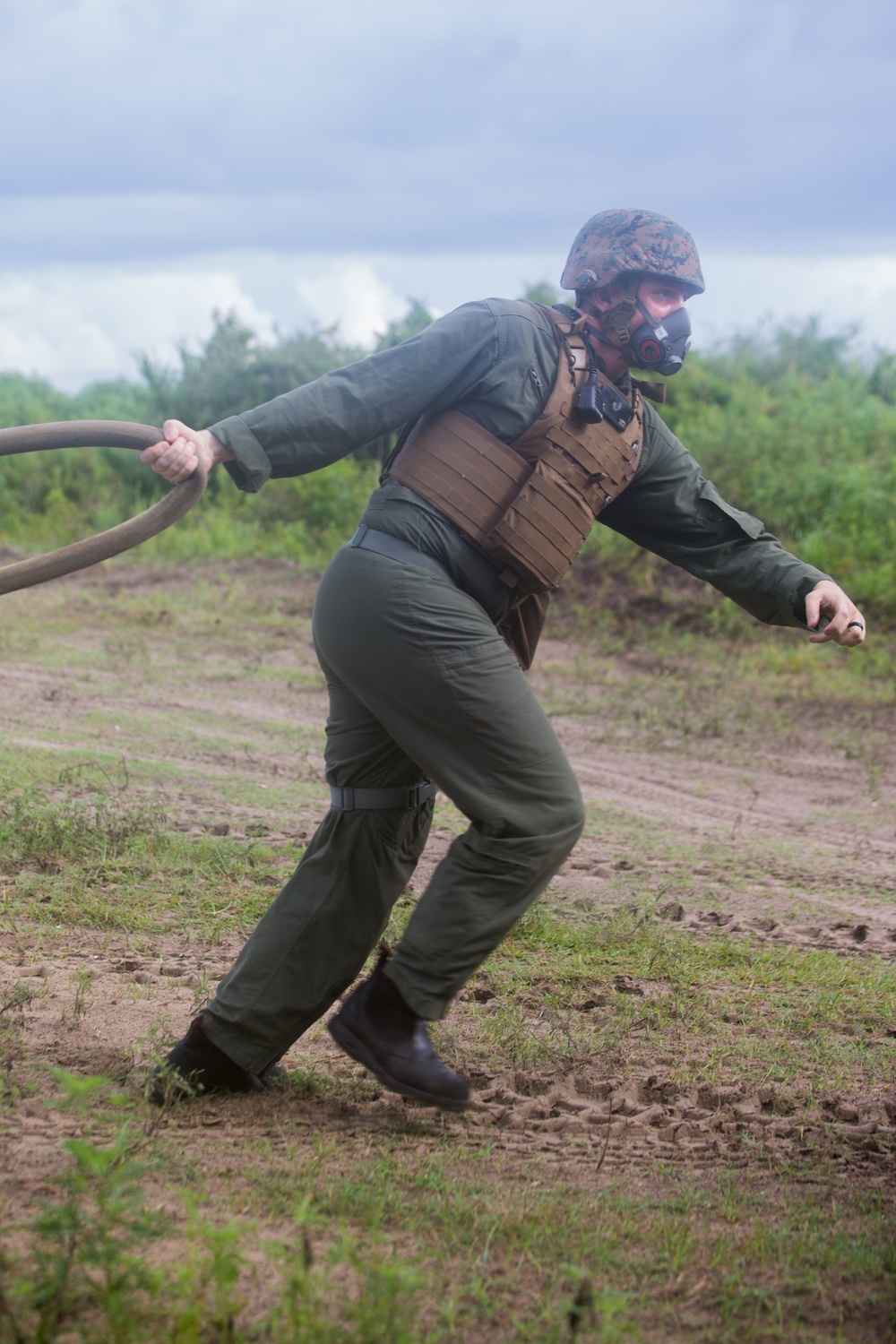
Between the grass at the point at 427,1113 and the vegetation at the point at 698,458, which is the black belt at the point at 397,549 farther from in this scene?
the vegetation at the point at 698,458

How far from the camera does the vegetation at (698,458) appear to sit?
11.4 m

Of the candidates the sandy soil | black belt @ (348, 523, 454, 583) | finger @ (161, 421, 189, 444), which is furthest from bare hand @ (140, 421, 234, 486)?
the sandy soil

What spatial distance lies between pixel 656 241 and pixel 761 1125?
89.0 inches

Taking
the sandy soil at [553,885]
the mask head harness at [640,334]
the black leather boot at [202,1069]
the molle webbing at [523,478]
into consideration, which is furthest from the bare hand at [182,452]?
the sandy soil at [553,885]

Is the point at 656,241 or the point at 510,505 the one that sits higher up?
the point at 656,241

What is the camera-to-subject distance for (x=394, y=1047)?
272 cm

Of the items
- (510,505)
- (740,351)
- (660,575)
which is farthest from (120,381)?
(510,505)

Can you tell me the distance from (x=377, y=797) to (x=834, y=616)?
1.25m

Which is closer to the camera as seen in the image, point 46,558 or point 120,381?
point 46,558

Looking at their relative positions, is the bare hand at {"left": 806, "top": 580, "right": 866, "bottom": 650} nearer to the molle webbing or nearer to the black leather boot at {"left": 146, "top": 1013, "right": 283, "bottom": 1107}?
the molle webbing

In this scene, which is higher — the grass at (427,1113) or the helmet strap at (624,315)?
the helmet strap at (624,315)

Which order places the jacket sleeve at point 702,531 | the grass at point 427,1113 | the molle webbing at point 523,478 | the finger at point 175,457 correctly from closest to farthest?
1. the grass at point 427,1113
2. the finger at point 175,457
3. the molle webbing at point 523,478
4. the jacket sleeve at point 702,531

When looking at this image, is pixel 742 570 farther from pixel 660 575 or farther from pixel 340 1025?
pixel 660 575

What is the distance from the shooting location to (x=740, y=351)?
18.9 m
